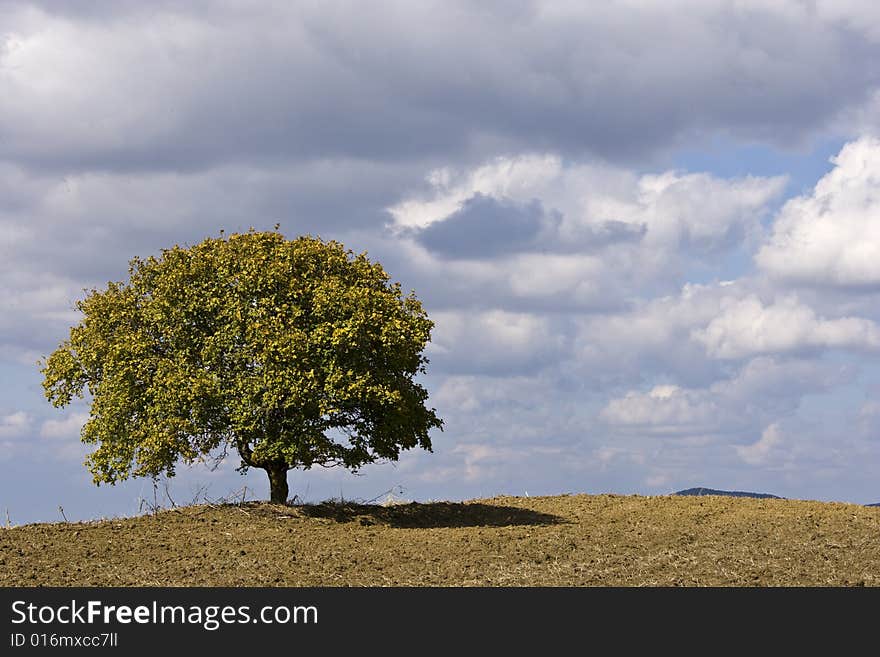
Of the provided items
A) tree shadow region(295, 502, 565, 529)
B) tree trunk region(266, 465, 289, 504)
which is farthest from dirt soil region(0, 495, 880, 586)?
tree trunk region(266, 465, 289, 504)

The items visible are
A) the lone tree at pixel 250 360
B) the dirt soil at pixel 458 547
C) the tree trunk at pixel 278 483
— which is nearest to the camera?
the dirt soil at pixel 458 547

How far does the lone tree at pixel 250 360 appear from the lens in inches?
1083

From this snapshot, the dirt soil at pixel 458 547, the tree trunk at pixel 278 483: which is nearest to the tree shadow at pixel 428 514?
the dirt soil at pixel 458 547

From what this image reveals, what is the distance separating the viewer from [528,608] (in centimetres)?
1823

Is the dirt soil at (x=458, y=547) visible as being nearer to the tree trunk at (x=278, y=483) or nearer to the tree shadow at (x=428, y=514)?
the tree shadow at (x=428, y=514)

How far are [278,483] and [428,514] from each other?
5078 millimetres

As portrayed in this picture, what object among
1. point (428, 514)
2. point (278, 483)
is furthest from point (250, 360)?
point (428, 514)

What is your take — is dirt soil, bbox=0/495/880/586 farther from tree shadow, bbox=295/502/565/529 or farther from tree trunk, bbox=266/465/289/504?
tree trunk, bbox=266/465/289/504

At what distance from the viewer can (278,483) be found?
30875mm

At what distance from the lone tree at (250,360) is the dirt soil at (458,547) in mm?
2092

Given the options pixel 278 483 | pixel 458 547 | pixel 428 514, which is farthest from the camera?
pixel 428 514

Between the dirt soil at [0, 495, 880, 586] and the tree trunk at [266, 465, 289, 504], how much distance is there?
2.10ft

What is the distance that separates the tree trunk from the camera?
30.8 metres

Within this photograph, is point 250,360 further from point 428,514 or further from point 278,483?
point 428,514
